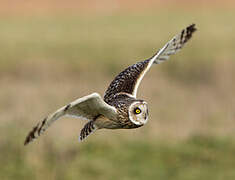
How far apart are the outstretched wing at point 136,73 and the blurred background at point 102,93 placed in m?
4.03

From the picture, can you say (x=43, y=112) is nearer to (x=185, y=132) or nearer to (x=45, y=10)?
(x=185, y=132)

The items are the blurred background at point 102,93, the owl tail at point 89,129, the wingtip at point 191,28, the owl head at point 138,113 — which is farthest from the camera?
the blurred background at point 102,93

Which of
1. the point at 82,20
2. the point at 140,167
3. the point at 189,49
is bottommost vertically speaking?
the point at 140,167

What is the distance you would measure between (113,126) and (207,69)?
10.3 meters

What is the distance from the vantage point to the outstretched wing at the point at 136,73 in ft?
18.0

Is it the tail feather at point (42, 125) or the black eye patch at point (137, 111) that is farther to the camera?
the black eye patch at point (137, 111)

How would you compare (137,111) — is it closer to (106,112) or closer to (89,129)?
(106,112)

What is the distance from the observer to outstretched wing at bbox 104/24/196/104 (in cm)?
549

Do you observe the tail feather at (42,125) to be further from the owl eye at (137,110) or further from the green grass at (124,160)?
the green grass at (124,160)

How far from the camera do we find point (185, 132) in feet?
37.6

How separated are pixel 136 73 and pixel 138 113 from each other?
95 centimetres

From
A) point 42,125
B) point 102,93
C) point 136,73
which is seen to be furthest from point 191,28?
point 102,93

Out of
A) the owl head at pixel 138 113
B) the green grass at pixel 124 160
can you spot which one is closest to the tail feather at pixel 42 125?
the owl head at pixel 138 113

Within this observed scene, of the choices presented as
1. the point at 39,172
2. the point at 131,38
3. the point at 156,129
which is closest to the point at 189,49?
the point at 131,38
